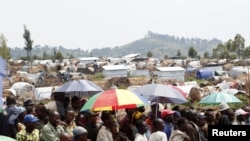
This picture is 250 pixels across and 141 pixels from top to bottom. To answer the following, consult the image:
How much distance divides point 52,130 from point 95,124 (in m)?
0.83

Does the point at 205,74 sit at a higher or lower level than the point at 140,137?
lower

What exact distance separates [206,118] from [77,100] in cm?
241

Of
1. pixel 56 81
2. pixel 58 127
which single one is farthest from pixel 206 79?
pixel 58 127

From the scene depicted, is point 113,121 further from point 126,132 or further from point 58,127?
point 58,127

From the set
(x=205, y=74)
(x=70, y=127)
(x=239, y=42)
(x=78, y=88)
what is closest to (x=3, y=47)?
(x=205, y=74)

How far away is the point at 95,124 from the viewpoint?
664 centimetres

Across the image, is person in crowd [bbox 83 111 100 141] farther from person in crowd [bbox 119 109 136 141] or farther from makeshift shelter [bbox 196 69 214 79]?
makeshift shelter [bbox 196 69 214 79]

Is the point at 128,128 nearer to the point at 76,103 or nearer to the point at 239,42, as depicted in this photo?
the point at 76,103

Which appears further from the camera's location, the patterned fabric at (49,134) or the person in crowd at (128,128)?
the person in crowd at (128,128)

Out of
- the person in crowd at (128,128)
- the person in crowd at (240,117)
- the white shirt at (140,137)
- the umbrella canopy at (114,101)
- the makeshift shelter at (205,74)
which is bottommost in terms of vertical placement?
the makeshift shelter at (205,74)

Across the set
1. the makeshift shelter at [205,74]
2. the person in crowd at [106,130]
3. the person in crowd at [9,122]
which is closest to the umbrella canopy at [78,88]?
the person in crowd at [9,122]

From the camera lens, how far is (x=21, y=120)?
22.9ft

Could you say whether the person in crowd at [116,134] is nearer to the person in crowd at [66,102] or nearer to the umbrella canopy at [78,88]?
the person in crowd at [66,102]

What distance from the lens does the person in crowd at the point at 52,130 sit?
597 centimetres
